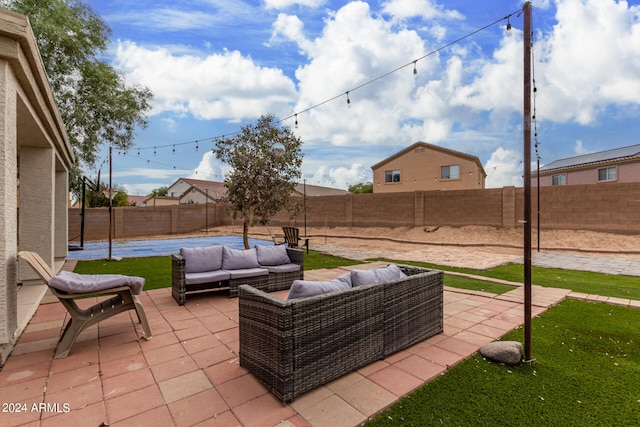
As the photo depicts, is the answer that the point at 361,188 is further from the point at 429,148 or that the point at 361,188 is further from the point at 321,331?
the point at 321,331

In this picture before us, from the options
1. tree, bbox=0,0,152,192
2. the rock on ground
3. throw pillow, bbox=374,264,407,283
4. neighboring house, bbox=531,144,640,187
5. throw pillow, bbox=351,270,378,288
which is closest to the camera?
the rock on ground

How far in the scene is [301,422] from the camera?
1.81 m

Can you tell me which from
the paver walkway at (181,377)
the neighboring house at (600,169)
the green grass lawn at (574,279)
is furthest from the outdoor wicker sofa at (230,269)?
the neighboring house at (600,169)

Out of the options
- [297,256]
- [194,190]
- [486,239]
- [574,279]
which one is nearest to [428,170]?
[486,239]

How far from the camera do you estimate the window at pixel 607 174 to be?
17278mm

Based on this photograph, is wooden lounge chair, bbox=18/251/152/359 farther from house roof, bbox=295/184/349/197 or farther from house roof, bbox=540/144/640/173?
house roof, bbox=295/184/349/197

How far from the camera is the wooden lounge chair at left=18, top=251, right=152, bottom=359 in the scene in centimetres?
265

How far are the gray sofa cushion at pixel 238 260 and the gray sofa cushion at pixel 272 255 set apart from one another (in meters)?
0.19

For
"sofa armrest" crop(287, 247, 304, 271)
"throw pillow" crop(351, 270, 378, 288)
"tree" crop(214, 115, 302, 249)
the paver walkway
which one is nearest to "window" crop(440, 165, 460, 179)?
"tree" crop(214, 115, 302, 249)

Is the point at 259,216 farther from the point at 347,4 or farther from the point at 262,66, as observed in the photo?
the point at 347,4

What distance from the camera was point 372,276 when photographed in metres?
2.72

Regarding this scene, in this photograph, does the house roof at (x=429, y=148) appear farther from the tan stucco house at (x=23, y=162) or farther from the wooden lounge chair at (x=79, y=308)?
the wooden lounge chair at (x=79, y=308)

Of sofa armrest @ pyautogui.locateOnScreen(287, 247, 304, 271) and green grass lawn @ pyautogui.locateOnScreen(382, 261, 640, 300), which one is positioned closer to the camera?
green grass lawn @ pyautogui.locateOnScreen(382, 261, 640, 300)

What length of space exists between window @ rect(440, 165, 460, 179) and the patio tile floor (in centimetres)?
1836
